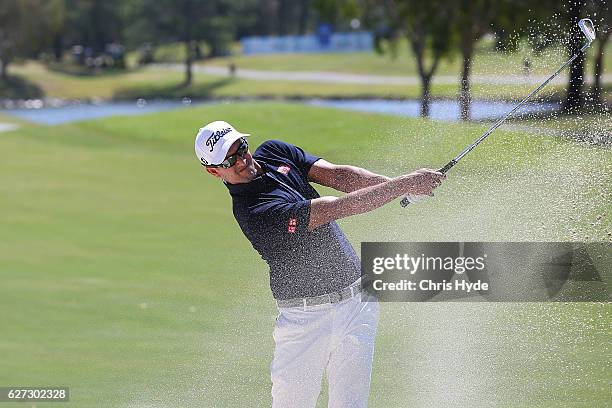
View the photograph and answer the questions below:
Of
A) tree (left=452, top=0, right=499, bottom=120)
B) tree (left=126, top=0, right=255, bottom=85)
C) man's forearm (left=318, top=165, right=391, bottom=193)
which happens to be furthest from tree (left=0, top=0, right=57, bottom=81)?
man's forearm (left=318, top=165, right=391, bottom=193)

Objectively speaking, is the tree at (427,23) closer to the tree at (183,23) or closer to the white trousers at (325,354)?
the white trousers at (325,354)

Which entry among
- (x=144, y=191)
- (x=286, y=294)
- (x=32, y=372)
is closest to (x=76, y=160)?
(x=144, y=191)

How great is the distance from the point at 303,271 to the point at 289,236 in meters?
0.19

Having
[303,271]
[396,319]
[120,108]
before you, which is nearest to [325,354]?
[303,271]

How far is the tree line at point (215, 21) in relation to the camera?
3340cm

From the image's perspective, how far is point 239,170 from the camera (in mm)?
5023

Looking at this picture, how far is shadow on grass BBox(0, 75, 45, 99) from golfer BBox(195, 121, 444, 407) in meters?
56.2

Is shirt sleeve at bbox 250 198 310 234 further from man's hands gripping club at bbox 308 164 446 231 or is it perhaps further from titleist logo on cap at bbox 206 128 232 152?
titleist logo on cap at bbox 206 128 232 152

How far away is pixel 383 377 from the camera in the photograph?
730cm

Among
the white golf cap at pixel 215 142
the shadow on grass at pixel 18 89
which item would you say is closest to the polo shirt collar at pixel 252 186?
the white golf cap at pixel 215 142

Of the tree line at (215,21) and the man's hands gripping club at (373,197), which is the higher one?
the man's hands gripping club at (373,197)

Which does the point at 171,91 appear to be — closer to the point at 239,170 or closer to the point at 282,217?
the point at 239,170

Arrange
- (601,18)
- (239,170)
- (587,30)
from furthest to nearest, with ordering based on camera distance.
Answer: (601,18) < (587,30) < (239,170)

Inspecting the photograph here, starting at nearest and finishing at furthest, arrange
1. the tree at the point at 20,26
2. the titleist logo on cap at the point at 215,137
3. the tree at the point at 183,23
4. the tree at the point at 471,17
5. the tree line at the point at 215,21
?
the titleist logo on cap at the point at 215,137
the tree at the point at 471,17
the tree line at the point at 215,21
the tree at the point at 20,26
the tree at the point at 183,23
